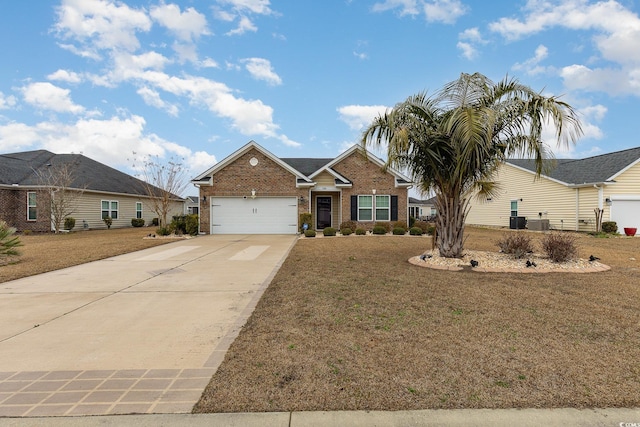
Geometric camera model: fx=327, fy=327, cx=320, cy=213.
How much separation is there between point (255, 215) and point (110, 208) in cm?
1330

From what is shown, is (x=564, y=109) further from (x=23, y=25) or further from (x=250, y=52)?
(x=23, y=25)

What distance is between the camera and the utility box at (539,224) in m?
20.5

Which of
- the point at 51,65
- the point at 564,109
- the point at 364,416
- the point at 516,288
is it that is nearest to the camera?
the point at 364,416

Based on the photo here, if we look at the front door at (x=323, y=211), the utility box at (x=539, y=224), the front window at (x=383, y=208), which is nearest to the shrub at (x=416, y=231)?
the front window at (x=383, y=208)

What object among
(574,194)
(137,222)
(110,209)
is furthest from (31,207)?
(574,194)

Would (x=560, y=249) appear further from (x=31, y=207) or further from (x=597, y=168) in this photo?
(x=31, y=207)

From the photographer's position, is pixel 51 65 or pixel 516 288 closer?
pixel 516 288

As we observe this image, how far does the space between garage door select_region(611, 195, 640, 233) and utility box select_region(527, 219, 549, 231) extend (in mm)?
3161

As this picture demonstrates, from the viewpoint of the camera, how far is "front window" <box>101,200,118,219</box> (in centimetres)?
2370

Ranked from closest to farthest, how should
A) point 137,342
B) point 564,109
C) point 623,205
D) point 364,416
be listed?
point 364,416, point 137,342, point 564,109, point 623,205

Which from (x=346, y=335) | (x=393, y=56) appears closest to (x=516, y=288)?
(x=346, y=335)

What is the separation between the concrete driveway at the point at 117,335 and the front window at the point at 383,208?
12.6 metres

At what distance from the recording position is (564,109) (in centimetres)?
754

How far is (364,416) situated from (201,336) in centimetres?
236
